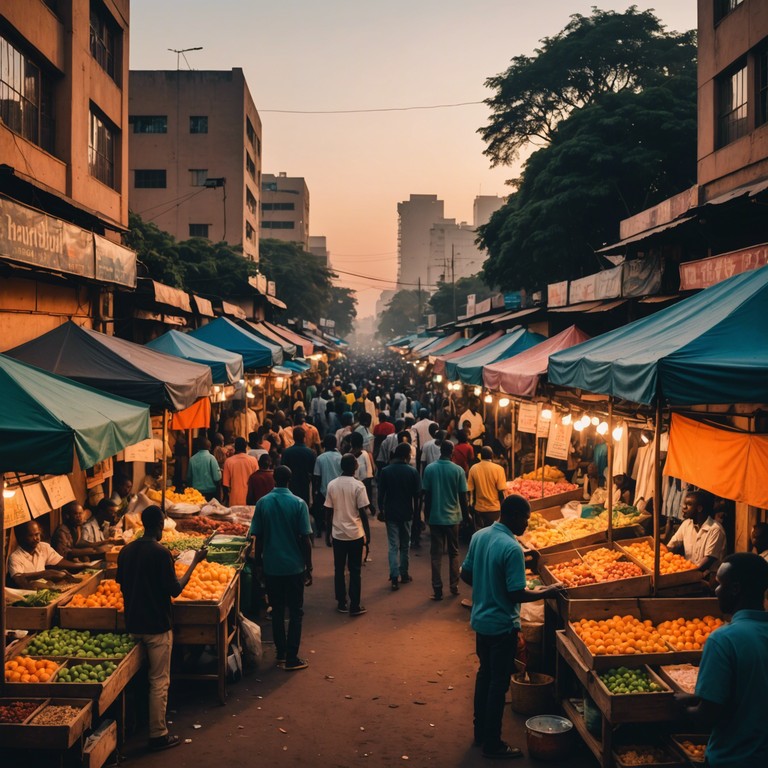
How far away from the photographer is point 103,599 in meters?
7.34

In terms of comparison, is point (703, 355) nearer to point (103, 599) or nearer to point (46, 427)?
point (46, 427)

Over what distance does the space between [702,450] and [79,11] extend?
12.0 metres

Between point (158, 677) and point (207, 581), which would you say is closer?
point (158, 677)

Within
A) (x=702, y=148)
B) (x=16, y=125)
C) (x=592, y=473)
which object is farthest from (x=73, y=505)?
(x=702, y=148)

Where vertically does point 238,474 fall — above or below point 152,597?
above

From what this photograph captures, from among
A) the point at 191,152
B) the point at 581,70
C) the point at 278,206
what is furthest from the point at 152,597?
the point at 278,206

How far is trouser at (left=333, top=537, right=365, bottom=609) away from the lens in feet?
31.8

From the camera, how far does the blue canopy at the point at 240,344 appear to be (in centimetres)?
1584

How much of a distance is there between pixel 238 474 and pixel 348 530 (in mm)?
3384

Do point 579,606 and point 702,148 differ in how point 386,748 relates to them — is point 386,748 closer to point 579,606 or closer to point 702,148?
point 579,606

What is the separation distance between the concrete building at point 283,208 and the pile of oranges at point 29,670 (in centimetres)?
10738

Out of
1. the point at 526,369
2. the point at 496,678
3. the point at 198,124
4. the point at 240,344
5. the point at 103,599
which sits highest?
the point at 198,124

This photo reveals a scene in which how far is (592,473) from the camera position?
13.0 metres

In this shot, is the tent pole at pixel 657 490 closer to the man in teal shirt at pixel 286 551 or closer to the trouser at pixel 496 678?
the trouser at pixel 496 678
